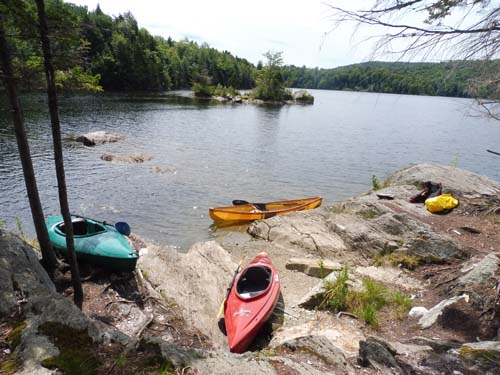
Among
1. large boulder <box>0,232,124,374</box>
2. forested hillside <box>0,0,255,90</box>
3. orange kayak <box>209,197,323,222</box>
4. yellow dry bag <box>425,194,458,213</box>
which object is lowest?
orange kayak <box>209,197,323,222</box>

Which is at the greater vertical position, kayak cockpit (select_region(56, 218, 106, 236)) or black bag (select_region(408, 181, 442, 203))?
kayak cockpit (select_region(56, 218, 106, 236))

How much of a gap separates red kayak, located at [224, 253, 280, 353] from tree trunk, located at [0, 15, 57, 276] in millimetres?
3823

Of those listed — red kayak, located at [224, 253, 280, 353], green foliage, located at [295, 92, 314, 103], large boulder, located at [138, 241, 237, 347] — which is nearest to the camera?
red kayak, located at [224, 253, 280, 353]

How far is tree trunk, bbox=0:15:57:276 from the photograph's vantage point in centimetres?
557

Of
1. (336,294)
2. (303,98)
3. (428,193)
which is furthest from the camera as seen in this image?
(303,98)

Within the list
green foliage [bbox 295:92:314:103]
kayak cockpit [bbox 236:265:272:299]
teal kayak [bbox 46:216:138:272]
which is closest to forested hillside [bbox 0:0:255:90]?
teal kayak [bbox 46:216:138:272]

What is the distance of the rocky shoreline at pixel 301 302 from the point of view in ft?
12.2

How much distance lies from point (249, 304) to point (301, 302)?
1309 millimetres

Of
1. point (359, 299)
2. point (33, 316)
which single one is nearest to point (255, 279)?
point (359, 299)

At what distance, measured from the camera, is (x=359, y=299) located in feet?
24.2

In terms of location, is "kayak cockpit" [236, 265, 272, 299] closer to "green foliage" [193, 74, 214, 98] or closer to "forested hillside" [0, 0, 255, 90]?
"forested hillside" [0, 0, 255, 90]

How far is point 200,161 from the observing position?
24797mm

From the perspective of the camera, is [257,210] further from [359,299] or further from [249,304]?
[359,299]

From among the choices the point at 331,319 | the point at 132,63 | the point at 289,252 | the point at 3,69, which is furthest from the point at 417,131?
the point at 132,63
